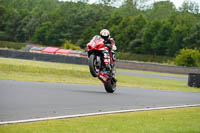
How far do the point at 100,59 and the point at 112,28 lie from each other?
227 feet

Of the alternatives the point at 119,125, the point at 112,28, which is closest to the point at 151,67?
the point at 119,125

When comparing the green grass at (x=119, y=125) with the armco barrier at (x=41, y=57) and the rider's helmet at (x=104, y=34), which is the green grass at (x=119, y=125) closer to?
the rider's helmet at (x=104, y=34)

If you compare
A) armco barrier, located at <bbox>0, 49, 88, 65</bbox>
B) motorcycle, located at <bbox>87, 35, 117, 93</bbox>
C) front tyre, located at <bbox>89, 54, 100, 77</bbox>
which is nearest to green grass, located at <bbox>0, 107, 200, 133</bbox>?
front tyre, located at <bbox>89, 54, 100, 77</bbox>

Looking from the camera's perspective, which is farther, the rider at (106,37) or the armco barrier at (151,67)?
the armco barrier at (151,67)

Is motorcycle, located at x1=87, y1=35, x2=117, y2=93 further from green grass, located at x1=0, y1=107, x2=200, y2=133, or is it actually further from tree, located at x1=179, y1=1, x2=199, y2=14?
tree, located at x1=179, y1=1, x2=199, y2=14

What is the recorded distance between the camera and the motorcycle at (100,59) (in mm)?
12867

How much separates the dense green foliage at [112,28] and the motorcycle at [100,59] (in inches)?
2213

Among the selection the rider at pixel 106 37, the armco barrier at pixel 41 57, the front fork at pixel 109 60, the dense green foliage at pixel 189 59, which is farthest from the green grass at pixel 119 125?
the dense green foliage at pixel 189 59

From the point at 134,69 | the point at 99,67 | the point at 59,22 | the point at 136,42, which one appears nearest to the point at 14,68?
the point at 99,67

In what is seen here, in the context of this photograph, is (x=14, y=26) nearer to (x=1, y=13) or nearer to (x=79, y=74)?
(x=1, y=13)

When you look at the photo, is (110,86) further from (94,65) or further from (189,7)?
(189,7)

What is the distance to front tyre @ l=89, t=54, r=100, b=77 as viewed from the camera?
12836 millimetres

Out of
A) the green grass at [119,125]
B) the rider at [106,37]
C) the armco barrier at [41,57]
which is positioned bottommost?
the armco barrier at [41,57]

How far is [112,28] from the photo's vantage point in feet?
269
